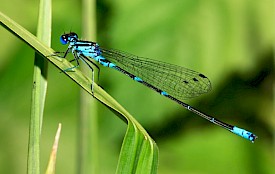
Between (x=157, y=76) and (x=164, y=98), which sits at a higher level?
(x=157, y=76)

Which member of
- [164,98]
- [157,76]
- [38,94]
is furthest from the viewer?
[164,98]

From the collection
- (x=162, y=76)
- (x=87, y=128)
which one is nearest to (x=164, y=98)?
(x=162, y=76)

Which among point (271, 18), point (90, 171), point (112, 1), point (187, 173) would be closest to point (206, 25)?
point (271, 18)

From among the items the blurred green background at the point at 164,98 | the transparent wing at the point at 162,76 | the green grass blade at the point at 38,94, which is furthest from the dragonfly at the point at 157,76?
the green grass blade at the point at 38,94

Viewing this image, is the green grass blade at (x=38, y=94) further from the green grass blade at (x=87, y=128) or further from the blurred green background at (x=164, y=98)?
the blurred green background at (x=164, y=98)

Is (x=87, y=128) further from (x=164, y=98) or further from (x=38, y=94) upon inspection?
(x=164, y=98)

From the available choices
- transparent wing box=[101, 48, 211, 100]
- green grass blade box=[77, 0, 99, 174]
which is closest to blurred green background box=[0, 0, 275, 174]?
transparent wing box=[101, 48, 211, 100]

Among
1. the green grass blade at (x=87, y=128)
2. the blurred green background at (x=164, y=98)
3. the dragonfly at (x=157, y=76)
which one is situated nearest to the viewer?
the green grass blade at (x=87, y=128)
